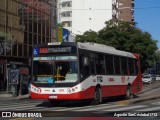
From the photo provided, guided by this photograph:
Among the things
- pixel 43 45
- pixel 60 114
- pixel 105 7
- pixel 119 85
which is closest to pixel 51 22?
pixel 119 85

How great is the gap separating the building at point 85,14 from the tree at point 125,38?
137ft

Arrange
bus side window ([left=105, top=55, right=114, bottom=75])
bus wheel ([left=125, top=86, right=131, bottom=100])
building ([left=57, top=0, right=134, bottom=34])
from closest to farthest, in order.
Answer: bus side window ([left=105, top=55, right=114, bottom=75]), bus wheel ([left=125, top=86, right=131, bottom=100]), building ([left=57, top=0, right=134, bottom=34])

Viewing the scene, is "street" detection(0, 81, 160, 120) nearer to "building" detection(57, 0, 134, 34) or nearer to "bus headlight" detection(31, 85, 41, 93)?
"bus headlight" detection(31, 85, 41, 93)

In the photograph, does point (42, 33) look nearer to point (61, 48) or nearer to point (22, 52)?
point (22, 52)

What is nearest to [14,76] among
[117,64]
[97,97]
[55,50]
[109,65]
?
[117,64]

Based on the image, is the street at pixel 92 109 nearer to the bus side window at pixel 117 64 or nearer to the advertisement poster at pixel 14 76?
the bus side window at pixel 117 64

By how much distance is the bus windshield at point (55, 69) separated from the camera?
19.6 metres

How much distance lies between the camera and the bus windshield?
773 inches

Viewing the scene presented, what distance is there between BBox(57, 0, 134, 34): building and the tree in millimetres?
41670

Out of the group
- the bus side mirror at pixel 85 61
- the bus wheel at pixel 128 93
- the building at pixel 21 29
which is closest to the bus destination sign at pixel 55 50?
the bus side mirror at pixel 85 61

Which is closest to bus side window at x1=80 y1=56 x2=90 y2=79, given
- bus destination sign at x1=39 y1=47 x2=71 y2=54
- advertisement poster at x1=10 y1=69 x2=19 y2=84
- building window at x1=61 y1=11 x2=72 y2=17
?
bus destination sign at x1=39 y1=47 x2=71 y2=54

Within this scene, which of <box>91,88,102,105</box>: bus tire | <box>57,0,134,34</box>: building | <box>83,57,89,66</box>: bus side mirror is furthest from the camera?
<box>57,0,134,34</box>: building

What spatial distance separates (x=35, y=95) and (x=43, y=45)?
230 cm

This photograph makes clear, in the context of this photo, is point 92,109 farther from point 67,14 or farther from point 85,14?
point 67,14
